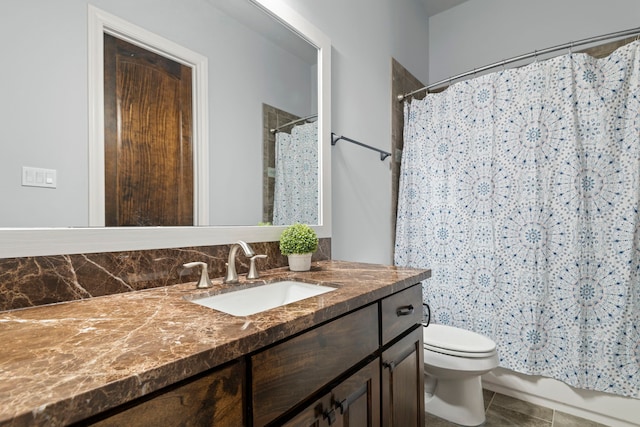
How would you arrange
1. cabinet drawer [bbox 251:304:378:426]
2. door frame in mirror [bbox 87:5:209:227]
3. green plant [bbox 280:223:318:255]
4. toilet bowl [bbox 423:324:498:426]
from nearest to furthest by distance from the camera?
cabinet drawer [bbox 251:304:378:426]
door frame in mirror [bbox 87:5:209:227]
green plant [bbox 280:223:318:255]
toilet bowl [bbox 423:324:498:426]

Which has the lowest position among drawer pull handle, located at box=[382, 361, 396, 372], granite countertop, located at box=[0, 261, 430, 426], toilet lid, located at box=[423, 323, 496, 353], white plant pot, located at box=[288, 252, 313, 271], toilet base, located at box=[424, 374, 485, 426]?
toilet base, located at box=[424, 374, 485, 426]

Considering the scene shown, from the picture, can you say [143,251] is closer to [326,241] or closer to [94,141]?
[94,141]

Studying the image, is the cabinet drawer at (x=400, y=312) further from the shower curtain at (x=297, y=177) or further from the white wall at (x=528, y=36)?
the white wall at (x=528, y=36)

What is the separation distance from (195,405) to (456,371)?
1.49 m

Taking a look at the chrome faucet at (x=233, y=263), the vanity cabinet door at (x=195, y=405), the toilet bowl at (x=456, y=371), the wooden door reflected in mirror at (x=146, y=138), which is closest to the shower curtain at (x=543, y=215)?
the toilet bowl at (x=456, y=371)

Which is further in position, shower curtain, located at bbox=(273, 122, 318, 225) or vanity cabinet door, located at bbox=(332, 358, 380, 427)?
shower curtain, located at bbox=(273, 122, 318, 225)

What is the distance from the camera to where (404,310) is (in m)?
1.12

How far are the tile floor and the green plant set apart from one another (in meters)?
1.26

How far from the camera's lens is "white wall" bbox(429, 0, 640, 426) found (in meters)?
1.75

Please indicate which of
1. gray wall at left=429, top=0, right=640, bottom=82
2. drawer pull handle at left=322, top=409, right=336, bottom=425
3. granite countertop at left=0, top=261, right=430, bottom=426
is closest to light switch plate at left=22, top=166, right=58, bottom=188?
granite countertop at left=0, top=261, right=430, bottom=426

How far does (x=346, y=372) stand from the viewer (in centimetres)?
83

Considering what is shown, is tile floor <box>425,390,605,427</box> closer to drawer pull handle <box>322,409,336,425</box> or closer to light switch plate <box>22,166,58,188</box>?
drawer pull handle <box>322,409,336,425</box>

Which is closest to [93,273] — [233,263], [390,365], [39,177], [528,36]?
[39,177]

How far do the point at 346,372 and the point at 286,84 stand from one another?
1.22 meters
